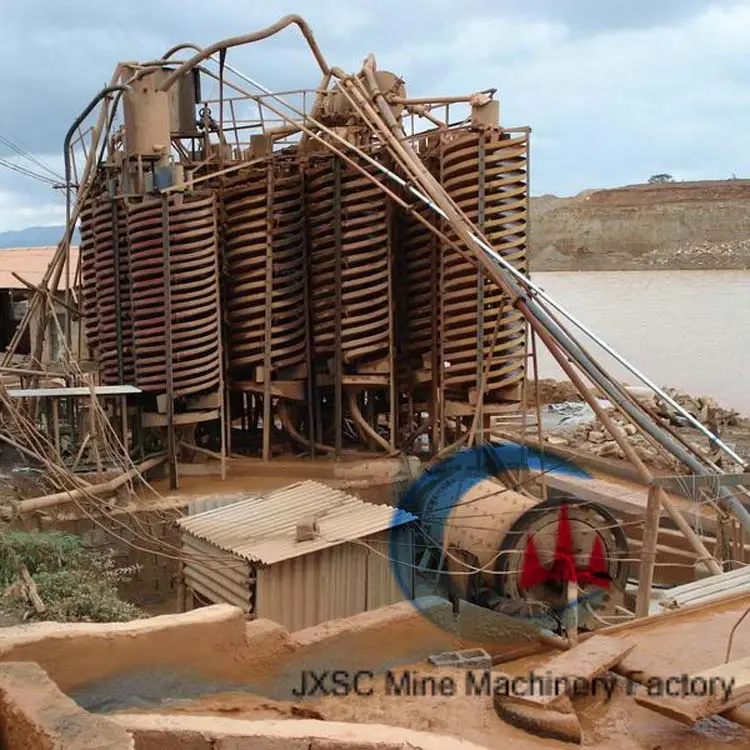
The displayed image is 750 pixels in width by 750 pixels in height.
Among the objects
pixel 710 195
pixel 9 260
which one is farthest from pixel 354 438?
pixel 710 195

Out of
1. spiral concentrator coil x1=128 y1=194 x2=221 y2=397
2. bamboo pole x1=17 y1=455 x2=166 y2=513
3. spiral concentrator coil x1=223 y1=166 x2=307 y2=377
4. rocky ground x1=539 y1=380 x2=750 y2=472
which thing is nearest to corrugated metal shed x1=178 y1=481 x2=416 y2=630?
bamboo pole x1=17 y1=455 x2=166 y2=513

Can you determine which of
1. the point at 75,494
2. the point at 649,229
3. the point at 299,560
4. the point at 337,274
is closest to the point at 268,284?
the point at 337,274

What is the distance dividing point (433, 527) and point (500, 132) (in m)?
5.13

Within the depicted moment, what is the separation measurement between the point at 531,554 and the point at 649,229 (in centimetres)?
5328

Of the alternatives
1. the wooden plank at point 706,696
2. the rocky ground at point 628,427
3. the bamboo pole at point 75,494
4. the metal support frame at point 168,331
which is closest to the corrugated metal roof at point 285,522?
the bamboo pole at point 75,494

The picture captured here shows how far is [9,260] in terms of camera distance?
22641 millimetres

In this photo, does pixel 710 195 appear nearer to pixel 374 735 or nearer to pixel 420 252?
pixel 420 252

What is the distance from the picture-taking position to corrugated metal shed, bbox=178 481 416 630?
24.1 feet

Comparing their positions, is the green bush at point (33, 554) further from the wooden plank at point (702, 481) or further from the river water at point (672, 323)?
the river water at point (672, 323)

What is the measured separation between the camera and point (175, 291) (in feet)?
36.4

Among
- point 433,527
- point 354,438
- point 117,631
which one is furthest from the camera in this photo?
point 354,438

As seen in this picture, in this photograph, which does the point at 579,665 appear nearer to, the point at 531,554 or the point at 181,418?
the point at 531,554

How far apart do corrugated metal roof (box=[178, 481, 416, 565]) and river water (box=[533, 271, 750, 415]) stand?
13.0 m

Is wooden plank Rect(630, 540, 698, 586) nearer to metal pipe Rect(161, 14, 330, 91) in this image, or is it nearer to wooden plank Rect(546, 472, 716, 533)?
wooden plank Rect(546, 472, 716, 533)
